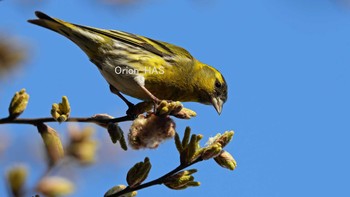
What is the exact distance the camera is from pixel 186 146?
2.35 m

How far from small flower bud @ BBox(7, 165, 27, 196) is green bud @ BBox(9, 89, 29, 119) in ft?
3.36

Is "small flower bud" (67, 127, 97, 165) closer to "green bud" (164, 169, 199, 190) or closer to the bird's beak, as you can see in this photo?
"green bud" (164, 169, 199, 190)

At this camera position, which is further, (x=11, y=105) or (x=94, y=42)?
(x=94, y=42)

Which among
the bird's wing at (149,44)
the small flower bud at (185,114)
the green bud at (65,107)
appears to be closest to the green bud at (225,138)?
the small flower bud at (185,114)

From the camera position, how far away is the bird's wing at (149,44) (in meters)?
4.83

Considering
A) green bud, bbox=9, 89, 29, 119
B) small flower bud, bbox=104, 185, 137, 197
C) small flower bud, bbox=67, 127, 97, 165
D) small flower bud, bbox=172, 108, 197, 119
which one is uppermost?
small flower bud, bbox=172, 108, 197, 119

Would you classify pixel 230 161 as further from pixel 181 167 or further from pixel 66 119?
pixel 66 119

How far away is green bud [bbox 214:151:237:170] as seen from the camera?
2.50m

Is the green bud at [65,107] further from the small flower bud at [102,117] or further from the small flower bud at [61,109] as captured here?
the small flower bud at [102,117]

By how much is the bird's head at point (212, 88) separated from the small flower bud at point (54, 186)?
403 centimetres

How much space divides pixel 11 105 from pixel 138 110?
1.25 meters

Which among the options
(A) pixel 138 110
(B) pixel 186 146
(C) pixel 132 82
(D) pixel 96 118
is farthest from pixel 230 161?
(C) pixel 132 82

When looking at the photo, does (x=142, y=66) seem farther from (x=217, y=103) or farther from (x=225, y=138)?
(x=225, y=138)

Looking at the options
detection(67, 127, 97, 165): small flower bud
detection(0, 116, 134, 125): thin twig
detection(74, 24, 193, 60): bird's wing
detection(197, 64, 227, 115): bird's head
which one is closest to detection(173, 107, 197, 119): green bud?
detection(0, 116, 134, 125): thin twig
